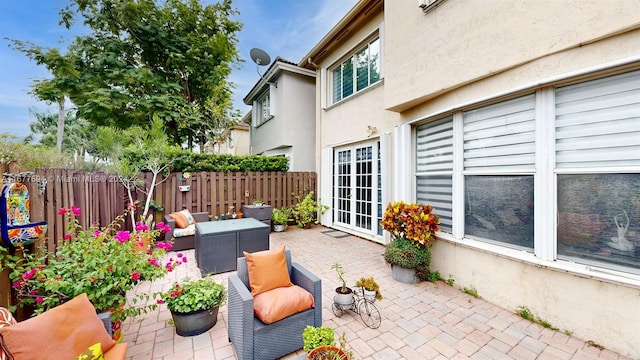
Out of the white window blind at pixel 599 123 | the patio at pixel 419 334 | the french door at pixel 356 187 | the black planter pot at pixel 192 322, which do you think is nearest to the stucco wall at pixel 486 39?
the white window blind at pixel 599 123

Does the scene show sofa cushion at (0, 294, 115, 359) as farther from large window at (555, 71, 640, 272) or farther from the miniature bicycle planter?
large window at (555, 71, 640, 272)

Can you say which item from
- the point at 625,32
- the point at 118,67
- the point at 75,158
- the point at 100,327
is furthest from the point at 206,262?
the point at 118,67

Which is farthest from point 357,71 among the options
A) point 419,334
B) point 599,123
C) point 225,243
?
point 419,334

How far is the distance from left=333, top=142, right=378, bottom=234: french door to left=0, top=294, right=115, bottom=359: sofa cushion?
590 centimetres

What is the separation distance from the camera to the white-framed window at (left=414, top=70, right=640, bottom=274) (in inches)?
101

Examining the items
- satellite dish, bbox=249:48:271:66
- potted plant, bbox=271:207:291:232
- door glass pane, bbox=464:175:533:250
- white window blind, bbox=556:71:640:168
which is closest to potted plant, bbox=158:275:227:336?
door glass pane, bbox=464:175:533:250

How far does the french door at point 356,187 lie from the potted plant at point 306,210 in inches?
26.7

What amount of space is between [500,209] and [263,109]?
11.0 metres

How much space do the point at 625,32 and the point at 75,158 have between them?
8606 millimetres

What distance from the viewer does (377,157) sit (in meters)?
6.82

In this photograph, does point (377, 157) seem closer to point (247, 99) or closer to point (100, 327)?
point (100, 327)

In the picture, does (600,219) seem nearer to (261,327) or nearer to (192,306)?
(261,327)

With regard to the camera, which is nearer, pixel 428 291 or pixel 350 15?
pixel 428 291

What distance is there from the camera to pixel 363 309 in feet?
11.3
